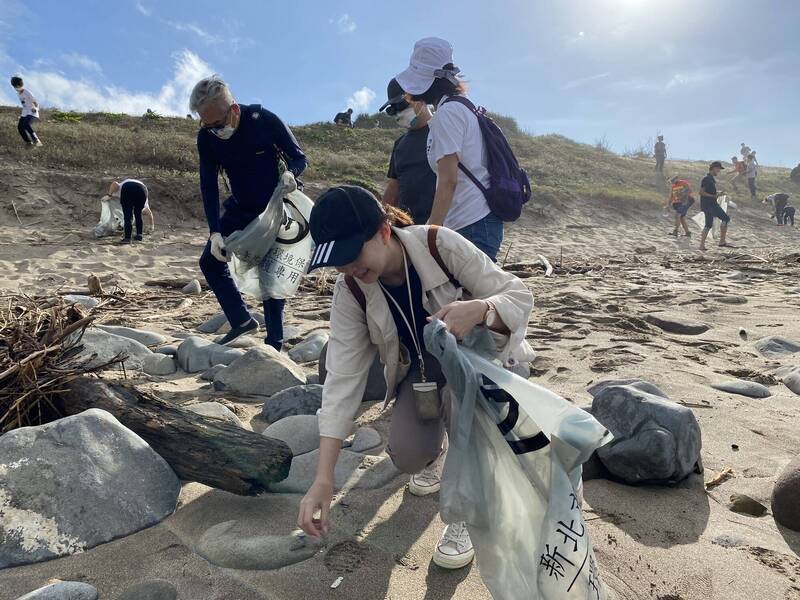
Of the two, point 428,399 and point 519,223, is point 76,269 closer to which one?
point 428,399

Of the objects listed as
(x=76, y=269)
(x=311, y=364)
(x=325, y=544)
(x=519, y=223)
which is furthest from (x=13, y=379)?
(x=519, y=223)

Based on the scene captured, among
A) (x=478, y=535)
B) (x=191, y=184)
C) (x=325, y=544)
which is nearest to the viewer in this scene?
(x=478, y=535)

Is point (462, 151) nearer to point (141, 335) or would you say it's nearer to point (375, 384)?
point (375, 384)

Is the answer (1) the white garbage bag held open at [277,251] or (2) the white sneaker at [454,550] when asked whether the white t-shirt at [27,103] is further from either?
(2) the white sneaker at [454,550]

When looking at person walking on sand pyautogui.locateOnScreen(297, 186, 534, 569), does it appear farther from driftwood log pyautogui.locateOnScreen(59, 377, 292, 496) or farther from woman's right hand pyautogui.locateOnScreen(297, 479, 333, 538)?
driftwood log pyautogui.locateOnScreen(59, 377, 292, 496)

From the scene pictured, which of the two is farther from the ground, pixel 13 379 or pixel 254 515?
pixel 13 379

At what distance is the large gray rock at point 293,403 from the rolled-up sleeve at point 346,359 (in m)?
0.98

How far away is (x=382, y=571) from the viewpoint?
5.58ft

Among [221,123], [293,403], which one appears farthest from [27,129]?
[293,403]

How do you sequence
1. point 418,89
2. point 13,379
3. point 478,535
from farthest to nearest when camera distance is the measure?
point 418,89 < point 13,379 < point 478,535

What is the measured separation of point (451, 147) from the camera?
8.63ft

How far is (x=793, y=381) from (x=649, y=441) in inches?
60.4

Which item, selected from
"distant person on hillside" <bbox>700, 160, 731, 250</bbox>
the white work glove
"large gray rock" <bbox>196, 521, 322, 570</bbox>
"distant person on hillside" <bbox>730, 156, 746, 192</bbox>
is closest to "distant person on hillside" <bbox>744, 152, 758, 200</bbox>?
"distant person on hillside" <bbox>730, 156, 746, 192</bbox>

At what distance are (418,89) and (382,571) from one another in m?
2.12
